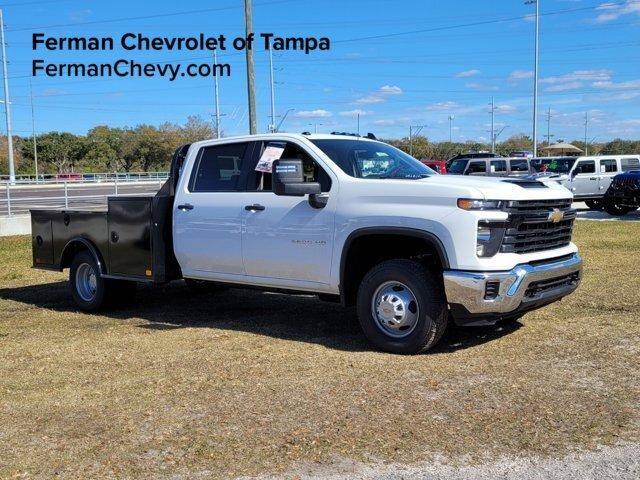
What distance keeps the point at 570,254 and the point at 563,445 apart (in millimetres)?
2797

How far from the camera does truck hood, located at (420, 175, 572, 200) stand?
5730 mm

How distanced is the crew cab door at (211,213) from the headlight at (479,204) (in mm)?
2371

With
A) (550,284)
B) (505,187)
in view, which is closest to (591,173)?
(550,284)

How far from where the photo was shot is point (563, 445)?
13.8 ft

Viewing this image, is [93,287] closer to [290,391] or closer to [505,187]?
[290,391]

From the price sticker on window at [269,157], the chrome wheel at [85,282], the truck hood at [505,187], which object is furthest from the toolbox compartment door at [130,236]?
the truck hood at [505,187]

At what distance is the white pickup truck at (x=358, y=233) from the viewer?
18.8 ft

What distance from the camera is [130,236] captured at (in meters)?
8.09

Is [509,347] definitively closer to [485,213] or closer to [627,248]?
[485,213]

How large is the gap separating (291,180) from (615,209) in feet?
58.6

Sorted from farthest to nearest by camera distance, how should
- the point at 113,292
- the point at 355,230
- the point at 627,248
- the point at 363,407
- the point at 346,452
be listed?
the point at 627,248 < the point at 113,292 < the point at 355,230 < the point at 363,407 < the point at 346,452

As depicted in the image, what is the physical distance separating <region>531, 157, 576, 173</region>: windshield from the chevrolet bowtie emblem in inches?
833

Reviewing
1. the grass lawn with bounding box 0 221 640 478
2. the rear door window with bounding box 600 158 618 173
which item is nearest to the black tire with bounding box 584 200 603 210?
the rear door window with bounding box 600 158 618 173

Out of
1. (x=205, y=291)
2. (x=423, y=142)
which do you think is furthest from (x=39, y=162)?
(x=205, y=291)
